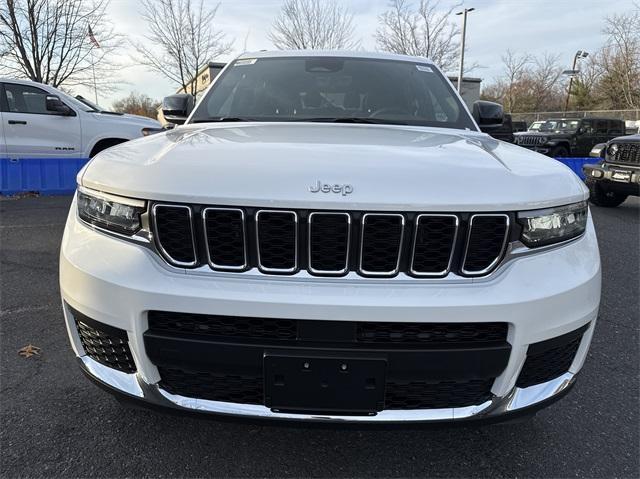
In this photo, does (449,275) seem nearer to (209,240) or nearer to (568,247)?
(568,247)

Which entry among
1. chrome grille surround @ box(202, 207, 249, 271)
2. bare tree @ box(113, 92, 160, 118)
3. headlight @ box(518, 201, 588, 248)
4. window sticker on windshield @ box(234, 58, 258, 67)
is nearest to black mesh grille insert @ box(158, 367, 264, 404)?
chrome grille surround @ box(202, 207, 249, 271)

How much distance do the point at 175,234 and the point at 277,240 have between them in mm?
337

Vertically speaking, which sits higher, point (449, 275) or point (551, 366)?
point (449, 275)

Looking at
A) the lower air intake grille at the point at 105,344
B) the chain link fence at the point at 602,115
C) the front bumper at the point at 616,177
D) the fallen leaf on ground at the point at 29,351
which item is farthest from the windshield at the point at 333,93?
the chain link fence at the point at 602,115

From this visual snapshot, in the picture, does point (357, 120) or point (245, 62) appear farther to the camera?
point (245, 62)

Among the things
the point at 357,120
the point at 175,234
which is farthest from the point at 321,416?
the point at 357,120

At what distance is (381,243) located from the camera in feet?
4.88

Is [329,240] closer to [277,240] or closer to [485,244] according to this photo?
[277,240]

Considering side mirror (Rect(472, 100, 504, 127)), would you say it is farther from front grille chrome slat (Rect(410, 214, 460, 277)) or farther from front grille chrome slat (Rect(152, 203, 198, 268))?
front grille chrome slat (Rect(152, 203, 198, 268))

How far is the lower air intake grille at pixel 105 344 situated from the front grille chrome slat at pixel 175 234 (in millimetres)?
302

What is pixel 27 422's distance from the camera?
6.82 feet

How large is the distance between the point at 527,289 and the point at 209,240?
103cm

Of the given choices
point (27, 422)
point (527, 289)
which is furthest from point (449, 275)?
point (27, 422)

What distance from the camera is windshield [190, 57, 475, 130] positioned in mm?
2693
